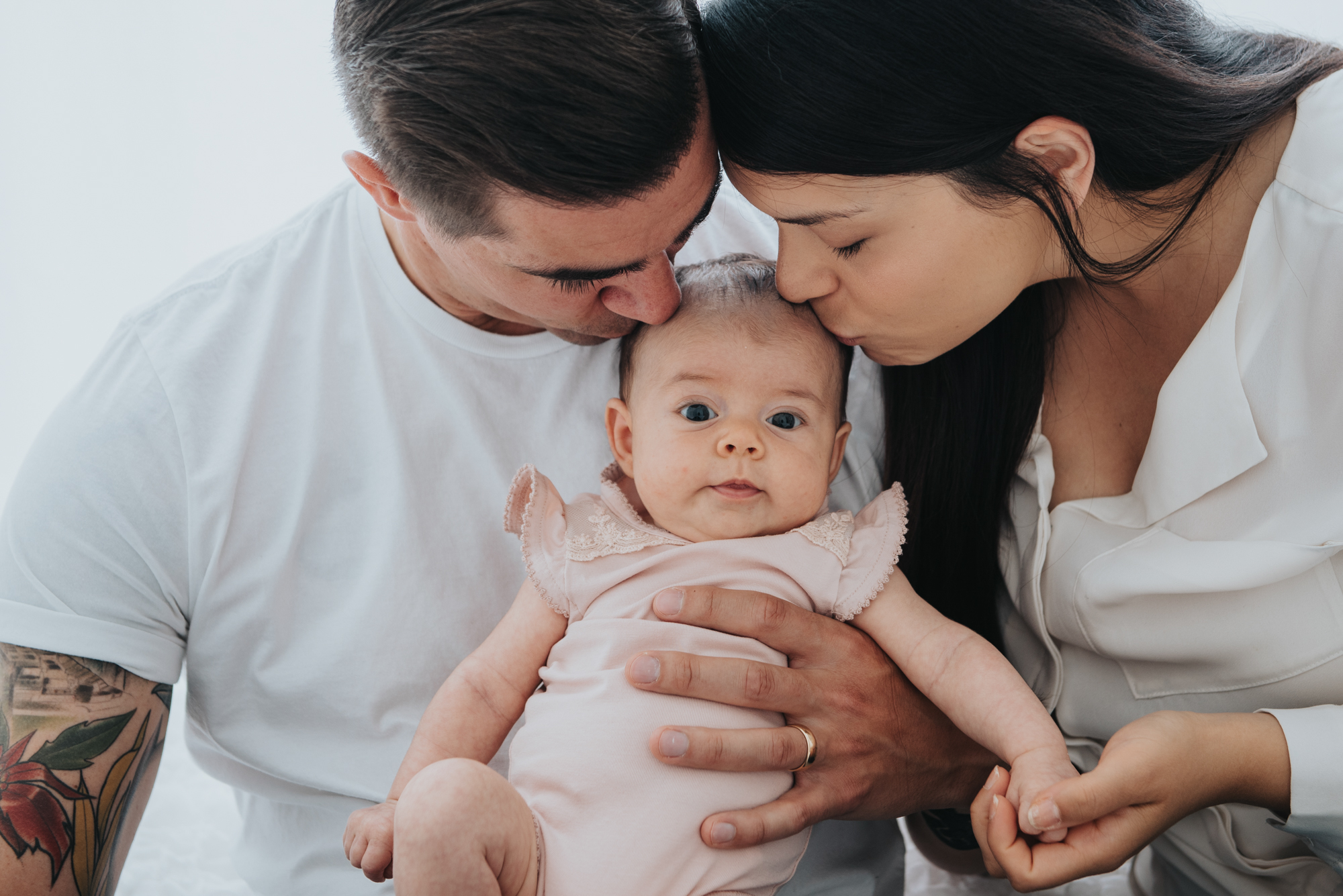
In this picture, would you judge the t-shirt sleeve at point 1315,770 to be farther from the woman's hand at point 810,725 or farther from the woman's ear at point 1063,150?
the woman's ear at point 1063,150

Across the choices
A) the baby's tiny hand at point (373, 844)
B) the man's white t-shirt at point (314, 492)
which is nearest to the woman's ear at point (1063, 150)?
the man's white t-shirt at point (314, 492)

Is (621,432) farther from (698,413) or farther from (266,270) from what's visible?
(266,270)

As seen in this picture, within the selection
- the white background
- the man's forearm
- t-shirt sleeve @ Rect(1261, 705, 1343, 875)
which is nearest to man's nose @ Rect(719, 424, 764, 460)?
t-shirt sleeve @ Rect(1261, 705, 1343, 875)

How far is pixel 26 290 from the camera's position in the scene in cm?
221

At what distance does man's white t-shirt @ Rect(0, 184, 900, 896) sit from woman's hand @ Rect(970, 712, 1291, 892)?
0.48 m

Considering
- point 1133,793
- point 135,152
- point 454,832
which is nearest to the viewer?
point 454,832

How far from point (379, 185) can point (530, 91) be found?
322mm

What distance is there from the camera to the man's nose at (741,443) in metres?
1.28

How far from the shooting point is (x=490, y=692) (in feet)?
4.38

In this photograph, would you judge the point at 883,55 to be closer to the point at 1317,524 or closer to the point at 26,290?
the point at 1317,524

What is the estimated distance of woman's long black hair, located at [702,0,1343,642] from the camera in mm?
1150

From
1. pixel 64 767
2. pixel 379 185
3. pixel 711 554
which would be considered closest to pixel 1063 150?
pixel 711 554

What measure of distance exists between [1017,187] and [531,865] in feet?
3.15

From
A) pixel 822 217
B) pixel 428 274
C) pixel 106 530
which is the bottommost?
pixel 106 530
